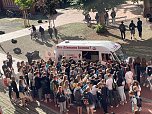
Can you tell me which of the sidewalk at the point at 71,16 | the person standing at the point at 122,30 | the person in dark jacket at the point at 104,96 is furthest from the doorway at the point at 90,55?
the sidewalk at the point at 71,16

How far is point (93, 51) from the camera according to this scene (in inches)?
896

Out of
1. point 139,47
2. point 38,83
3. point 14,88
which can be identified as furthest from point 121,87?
point 139,47

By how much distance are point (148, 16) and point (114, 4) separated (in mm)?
5730

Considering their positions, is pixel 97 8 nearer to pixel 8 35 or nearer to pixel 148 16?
pixel 148 16

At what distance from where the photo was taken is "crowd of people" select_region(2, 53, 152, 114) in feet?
57.9

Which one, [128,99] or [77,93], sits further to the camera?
[128,99]

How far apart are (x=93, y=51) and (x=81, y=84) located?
5.23 m

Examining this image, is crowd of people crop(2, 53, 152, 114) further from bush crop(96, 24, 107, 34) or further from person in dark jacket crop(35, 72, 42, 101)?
bush crop(96, 24, 107, 34)

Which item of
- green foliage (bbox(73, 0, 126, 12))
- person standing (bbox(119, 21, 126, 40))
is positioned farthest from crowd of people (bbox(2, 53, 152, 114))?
green foliage (bbox(73, 0, 126, 12))

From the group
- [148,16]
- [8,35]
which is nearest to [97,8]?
[148,16]

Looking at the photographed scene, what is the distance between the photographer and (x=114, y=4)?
103 feet

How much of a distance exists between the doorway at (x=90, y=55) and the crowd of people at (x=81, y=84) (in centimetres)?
178

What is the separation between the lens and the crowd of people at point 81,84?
57.9 feet

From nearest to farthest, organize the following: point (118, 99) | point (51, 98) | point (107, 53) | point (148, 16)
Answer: point (118, 99) < point (51, 98) < point (107, 53) < point (148, 16)
